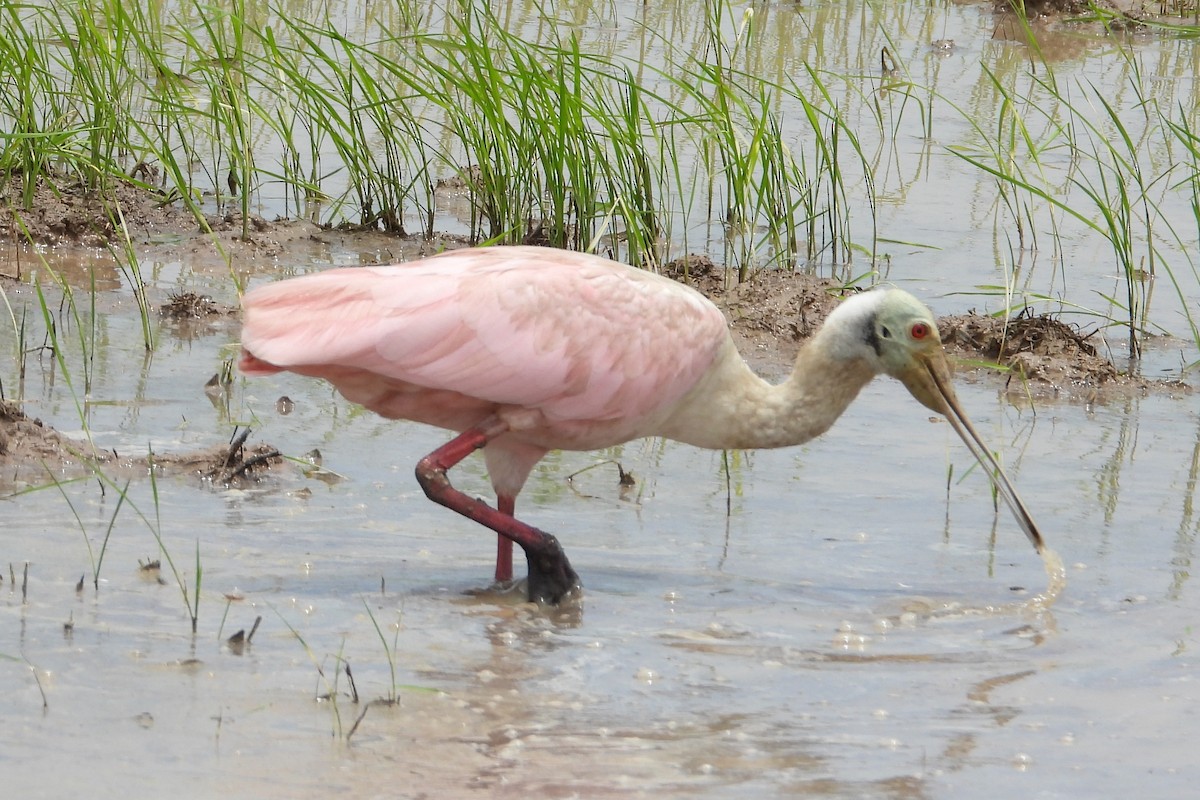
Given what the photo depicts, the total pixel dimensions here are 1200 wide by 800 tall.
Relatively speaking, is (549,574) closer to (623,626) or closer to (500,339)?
(623,626)

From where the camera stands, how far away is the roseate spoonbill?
5152mm

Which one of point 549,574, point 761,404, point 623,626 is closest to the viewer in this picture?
point 623,626

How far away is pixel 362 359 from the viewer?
5098 mm

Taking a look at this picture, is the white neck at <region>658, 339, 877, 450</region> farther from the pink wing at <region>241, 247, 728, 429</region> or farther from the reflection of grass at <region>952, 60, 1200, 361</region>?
the reflection of grass at <region>952, 60, 1200, 361</region>

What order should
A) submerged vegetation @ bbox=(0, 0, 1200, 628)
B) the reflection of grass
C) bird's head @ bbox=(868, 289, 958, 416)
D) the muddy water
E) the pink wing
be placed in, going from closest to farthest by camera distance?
the muddy water < the pink wing < bird's head @ bbox=(868, 289, 958, 416) < submerged vegetation @ bbox=(0, 0, 1200, 628) < the reflection of grass

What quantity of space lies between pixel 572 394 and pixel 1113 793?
196 cm

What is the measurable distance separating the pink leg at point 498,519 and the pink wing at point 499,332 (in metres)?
0.13

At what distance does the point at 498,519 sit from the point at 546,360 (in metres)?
0.46

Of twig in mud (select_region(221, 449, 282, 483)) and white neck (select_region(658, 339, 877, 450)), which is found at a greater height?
white neck (select_region(658, 339, 877, 450))

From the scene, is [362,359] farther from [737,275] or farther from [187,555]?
[737,275]

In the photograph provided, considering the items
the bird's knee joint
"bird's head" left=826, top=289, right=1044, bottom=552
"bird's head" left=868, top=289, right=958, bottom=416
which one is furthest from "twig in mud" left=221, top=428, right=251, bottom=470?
"bird's head" left=868, top=289, right=958, bottom=416

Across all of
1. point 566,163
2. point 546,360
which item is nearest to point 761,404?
point 546,360

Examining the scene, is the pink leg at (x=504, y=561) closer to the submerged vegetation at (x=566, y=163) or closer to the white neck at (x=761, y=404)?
the white neck at (x=761, y=404)

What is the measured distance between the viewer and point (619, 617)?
5.10 metres
